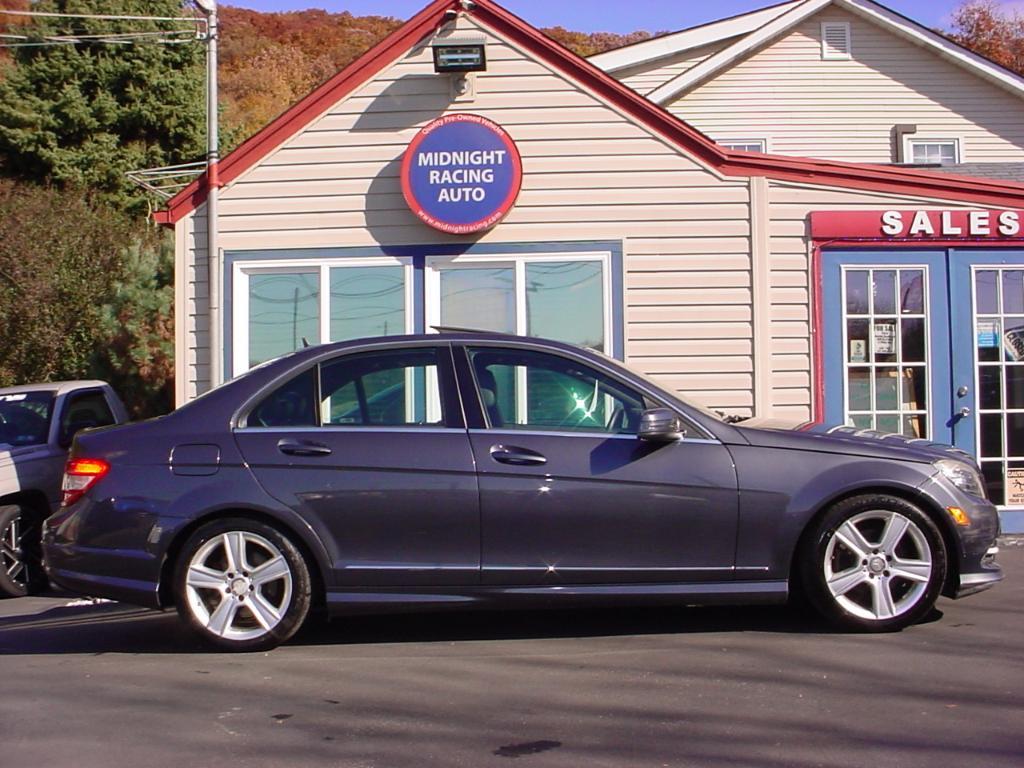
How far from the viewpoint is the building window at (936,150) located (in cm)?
1688

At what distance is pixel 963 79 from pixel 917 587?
13.1 metres

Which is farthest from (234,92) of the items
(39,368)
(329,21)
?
(39,368)

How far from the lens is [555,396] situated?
6.29 metres

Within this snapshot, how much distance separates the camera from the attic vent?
17.1m

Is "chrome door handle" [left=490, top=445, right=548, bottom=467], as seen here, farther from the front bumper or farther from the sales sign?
the sales sign

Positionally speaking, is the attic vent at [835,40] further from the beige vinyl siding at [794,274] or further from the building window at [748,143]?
the beige vinyl siding at [794,274]

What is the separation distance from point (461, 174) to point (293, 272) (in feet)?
5.37

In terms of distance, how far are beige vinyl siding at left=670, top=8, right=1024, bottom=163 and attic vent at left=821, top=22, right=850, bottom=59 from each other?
0.29 feet

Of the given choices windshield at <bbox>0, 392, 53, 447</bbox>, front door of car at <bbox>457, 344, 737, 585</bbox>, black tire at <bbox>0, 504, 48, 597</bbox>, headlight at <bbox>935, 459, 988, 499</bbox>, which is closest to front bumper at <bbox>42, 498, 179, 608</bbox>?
front door of car at <bbox>457, 344, 737, 585</bbox>

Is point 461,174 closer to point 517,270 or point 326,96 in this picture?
point 517,270

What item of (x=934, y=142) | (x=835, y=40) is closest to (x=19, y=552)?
(x=835, y=40)

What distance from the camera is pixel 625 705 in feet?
16.2

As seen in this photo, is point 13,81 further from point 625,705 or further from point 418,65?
point 625,705

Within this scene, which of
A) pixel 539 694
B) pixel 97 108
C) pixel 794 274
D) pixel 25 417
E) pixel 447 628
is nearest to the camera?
pixel 539 694
